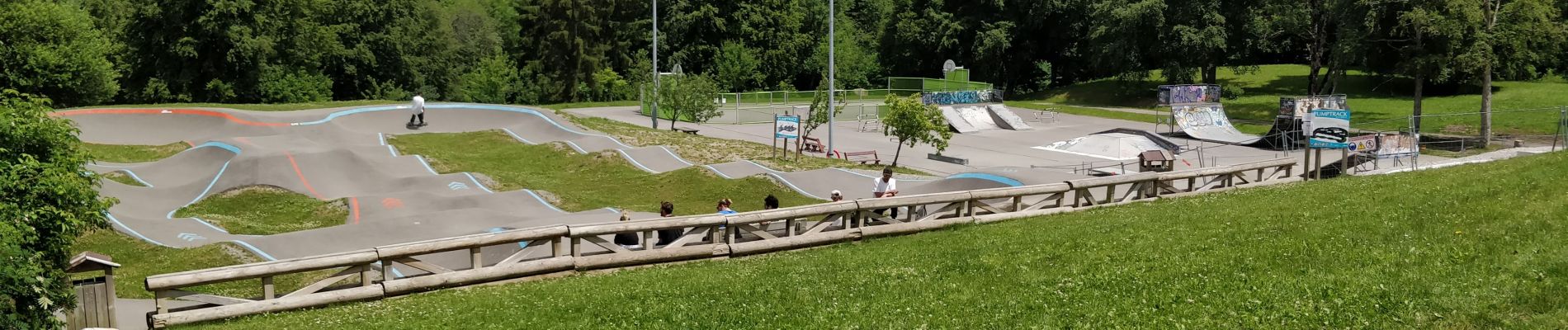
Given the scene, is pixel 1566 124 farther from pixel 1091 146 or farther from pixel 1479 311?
pixel 1479 311

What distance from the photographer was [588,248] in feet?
48.8

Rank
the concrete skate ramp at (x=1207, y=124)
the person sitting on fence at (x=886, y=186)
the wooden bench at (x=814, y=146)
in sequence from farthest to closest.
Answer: the concrete skate ramp at (x=1207, y=124)
the wooden bench at (x=814, y=146)
the person sitting on fence at (x=886, y=186)

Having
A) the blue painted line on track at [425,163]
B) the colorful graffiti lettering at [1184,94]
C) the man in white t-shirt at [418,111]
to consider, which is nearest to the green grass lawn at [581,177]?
the blue painted line on track at [425,163]

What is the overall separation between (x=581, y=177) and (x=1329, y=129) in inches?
728

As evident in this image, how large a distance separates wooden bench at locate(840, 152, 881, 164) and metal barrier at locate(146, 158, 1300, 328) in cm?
1739

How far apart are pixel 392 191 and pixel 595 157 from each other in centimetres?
682

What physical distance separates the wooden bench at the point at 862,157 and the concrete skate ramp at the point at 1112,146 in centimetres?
730

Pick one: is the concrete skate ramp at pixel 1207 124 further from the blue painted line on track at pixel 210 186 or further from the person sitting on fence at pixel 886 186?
the blue painted line on track at pixel 210 186

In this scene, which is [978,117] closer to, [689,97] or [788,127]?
[689,97]

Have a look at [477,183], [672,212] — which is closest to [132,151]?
[477,183]

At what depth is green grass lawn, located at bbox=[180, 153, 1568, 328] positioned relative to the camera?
7672mm

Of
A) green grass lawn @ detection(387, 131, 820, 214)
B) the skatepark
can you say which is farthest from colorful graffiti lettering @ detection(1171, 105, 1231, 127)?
green grass lawn @ detection(387, 131, 820, 214)

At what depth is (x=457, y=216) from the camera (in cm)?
2086

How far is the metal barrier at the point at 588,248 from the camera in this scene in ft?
34.1
